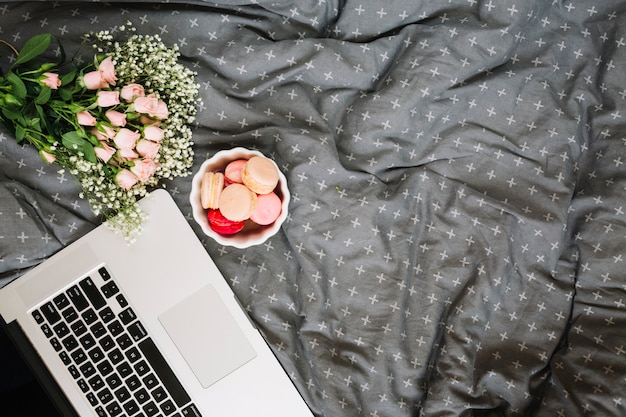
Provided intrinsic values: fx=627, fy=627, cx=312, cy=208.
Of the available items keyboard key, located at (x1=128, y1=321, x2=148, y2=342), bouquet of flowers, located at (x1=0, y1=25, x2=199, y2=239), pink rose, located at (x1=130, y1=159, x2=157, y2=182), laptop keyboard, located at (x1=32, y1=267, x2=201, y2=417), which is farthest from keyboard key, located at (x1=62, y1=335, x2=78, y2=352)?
pink rose, located at (x1=130, y1=159, x2=157, y2=182)

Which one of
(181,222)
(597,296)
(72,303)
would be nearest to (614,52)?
(597,296)

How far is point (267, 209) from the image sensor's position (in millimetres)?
1117

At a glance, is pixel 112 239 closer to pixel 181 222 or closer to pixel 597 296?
pixel 181 222

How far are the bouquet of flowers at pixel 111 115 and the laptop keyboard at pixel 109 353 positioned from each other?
14cm

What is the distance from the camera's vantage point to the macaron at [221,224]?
1110 millimetres

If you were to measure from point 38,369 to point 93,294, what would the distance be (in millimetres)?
158

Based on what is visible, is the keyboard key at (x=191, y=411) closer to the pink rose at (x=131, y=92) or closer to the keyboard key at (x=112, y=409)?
the keyboard key at (x=112, y=409)

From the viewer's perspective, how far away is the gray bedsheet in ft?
3.79

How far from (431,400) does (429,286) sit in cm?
20

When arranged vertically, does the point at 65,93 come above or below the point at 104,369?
above

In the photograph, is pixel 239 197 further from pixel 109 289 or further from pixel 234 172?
pixel 109 289

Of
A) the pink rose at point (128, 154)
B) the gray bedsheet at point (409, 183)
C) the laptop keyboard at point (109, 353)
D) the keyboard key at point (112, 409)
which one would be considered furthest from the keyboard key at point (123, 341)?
the pink rose at point (128, 154)

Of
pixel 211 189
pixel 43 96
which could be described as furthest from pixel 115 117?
pixel 211 189

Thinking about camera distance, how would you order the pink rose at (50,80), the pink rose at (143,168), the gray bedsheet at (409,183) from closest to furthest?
the pink rose at (50,80) < the pink rose at (143,168) < the gray bedsheet at (409,183)
